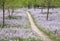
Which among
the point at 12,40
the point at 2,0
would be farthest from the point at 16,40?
the point at 2,0

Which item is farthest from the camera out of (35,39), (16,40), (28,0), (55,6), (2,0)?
(28,0)

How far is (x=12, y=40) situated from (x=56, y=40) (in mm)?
4538

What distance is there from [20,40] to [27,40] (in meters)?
0.78

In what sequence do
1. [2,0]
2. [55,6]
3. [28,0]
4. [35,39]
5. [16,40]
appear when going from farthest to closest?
[28,0], [55,6], [2,0], [35,39], [16,40]

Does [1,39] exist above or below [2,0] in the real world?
below

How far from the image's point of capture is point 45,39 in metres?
19.8

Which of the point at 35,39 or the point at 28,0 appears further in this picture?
the point at 28,0

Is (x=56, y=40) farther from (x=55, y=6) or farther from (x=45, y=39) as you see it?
(x=55, y=6)

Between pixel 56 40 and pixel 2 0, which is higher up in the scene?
pixel 2 0

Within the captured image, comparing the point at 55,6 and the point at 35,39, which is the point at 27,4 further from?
the point at 35,39

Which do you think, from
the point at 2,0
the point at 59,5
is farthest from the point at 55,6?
the point at 2,0

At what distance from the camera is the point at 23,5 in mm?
97938

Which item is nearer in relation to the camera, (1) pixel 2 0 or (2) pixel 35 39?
(2) pixel 35 39

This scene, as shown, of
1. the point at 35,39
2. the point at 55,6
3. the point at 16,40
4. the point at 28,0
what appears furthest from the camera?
the point at 28,0
